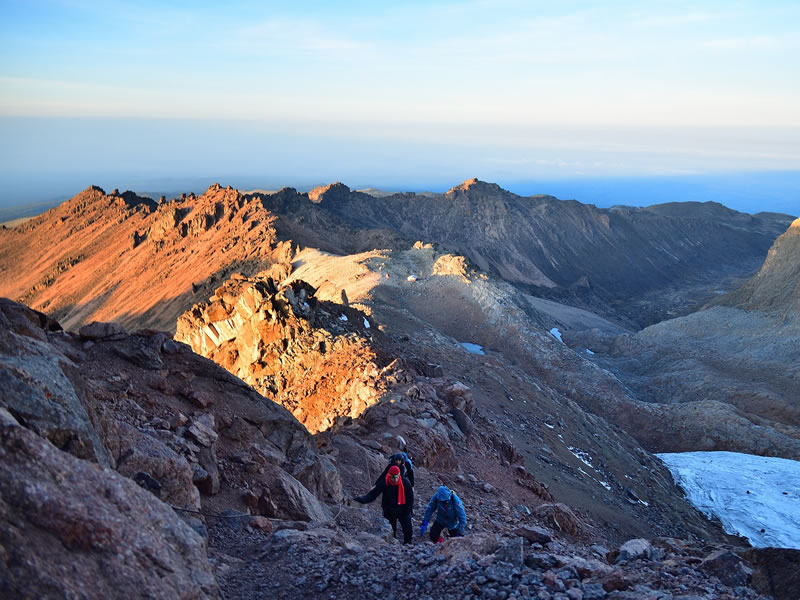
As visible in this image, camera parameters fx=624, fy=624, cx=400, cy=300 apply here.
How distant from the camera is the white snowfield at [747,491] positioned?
18797 millimetres

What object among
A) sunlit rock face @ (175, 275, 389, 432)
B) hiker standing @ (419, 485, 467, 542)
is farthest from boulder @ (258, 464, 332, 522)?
sunlit rock face @ (175, 275, 389, 432)

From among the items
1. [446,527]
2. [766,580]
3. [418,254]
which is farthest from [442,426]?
[418,254]

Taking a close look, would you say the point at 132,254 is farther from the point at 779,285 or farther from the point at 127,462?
the point at 127,462

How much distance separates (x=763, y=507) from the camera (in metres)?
19.9

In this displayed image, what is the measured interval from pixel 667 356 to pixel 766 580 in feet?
120

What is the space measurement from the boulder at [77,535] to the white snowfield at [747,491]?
728 inches

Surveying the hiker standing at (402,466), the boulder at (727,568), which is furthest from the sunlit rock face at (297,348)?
the boulder at (727,568)

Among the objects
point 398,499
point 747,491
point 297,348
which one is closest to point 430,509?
point 398,499

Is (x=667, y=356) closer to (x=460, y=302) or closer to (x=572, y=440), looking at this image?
(x=460, y=302)

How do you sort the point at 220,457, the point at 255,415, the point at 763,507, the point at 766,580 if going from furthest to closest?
1. the point at 763,507
2. the point at 255,415
3. the point at 220,457
4. the point at 766,580

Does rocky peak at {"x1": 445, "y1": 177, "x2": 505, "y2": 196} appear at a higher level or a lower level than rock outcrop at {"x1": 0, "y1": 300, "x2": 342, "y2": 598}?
higher

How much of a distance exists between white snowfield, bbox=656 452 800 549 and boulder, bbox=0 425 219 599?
728 inches

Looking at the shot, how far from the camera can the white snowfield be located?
1880 centimetres

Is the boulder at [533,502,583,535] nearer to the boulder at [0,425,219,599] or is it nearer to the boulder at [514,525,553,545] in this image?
the boulder at [514,525,553,545]
